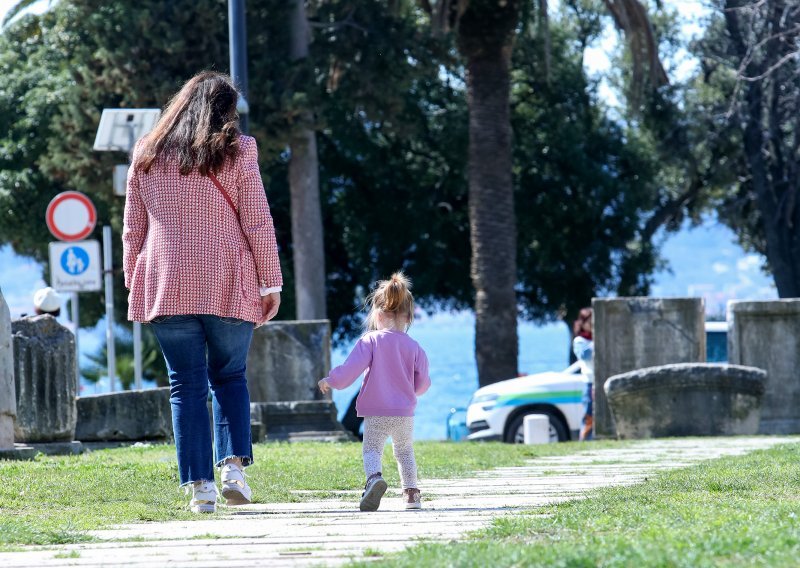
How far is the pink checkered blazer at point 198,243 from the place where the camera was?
21.5 ft

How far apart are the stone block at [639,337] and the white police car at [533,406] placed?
1630 millimetres

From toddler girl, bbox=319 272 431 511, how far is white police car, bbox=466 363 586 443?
1092cm

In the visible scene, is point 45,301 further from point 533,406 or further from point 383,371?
point 383,371

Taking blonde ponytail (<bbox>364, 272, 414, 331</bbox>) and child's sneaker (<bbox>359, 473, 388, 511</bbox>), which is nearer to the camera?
child's sneaker (<bbox>359, 473, 388, 511</bbox>)

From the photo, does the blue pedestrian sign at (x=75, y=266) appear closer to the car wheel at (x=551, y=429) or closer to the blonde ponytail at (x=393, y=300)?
the car wheel at (x=551, y=429)

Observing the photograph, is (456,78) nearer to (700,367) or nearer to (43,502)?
(700,367)

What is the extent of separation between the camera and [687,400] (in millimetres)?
15133

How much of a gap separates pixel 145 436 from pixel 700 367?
5.61m

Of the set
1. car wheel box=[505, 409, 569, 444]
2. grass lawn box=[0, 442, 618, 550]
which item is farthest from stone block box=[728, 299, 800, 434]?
grass lawn box=[0, 442, 618, 550]

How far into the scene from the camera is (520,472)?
368 inches

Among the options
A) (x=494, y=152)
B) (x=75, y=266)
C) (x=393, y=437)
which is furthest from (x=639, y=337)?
(x=393, y=437)

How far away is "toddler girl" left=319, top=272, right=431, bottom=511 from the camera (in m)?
7.15

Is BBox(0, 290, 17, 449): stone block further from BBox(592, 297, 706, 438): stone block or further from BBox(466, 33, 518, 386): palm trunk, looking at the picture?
BBox(466, 33, 518, 386): palm trunk

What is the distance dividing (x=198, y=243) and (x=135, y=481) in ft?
6.36
